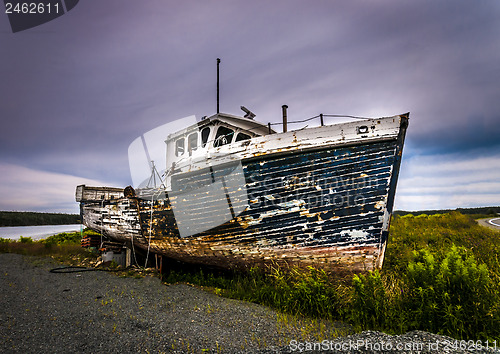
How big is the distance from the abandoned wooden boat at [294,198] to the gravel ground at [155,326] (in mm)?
1125

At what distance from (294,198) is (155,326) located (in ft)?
10.2

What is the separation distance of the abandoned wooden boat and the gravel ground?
1.13 m

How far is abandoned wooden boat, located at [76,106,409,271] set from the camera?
4.34 m

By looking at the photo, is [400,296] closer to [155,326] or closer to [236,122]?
[155,326]

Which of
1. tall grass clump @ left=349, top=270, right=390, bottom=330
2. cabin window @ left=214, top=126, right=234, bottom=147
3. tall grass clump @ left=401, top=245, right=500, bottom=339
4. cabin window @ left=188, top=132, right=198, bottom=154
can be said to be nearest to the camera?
tall grass clump @ left=401, top=245, right=500, bottom=339

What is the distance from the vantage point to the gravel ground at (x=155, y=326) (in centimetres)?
275

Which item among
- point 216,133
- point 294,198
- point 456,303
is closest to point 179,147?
point 216,133

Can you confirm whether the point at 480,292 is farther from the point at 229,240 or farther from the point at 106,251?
the point at 106,251

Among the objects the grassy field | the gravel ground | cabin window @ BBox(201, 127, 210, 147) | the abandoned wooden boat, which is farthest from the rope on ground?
cabin window @ BBox(201, 127, 210, 147)

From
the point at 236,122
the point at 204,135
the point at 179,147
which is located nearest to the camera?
the point at 236,122

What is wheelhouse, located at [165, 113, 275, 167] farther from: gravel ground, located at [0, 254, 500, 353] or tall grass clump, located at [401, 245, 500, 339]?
tall grass clump, located at [401, 245, 500, 339]

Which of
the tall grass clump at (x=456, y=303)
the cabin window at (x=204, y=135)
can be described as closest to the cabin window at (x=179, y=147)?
the cabin window at (x=204, y=135)

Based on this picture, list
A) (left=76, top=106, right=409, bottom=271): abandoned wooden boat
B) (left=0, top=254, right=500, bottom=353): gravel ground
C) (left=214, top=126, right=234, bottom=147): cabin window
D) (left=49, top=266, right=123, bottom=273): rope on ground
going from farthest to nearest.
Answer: (left=49, top=266, right=123, bottom=273): rope on ground
(left=214, top=126, right=234, bottom=147): cabin window
(left=76, top=106, right=409, bottom=271): abandoned wooden boat
(left=0, top=254, right=500, bottom=353): gravel ground

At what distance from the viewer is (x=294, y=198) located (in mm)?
4688
